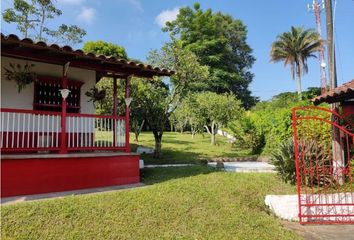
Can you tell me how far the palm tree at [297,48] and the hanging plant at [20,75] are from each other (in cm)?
3734

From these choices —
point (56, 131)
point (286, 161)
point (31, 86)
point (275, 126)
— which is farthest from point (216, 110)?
point (56, 131)

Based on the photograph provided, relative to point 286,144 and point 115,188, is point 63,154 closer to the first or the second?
point 115,188

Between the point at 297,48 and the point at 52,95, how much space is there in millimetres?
38044

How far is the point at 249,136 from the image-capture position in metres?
17.9

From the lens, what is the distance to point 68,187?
7914mm

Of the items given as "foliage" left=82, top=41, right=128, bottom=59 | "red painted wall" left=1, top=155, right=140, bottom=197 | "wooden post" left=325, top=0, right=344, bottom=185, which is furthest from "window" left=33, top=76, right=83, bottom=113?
"foliage" left=82, top=41, right=128, bottom=59

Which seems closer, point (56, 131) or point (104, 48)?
point (56, 131)

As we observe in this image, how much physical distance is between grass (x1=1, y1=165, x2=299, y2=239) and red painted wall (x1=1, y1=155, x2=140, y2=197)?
3.71ft

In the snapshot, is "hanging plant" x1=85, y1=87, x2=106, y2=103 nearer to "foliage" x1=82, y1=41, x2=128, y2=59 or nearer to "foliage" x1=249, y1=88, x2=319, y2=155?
"foliage" x1=249, y1=88, x2=319, y2=155

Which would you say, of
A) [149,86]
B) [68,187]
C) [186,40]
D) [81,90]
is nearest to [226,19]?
[186,40]

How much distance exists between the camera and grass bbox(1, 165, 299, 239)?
5.66 metres

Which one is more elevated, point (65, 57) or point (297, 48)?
point (297, 48)

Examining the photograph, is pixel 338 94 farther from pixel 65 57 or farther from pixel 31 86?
pixel 31 86

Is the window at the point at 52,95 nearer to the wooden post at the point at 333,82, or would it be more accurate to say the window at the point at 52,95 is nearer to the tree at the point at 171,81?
the tree at the point at 171,81
